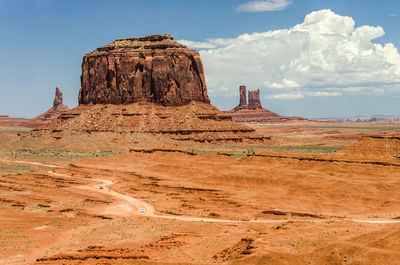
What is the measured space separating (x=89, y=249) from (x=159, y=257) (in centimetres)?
461

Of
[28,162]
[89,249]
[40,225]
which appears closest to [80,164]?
[28,162]

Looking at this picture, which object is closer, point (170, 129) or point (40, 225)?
point (40, 225)

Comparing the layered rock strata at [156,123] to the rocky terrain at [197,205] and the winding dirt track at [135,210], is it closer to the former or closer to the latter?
the rocky terrain at [197,205]

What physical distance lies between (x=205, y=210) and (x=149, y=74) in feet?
284

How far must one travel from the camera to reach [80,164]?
239ft

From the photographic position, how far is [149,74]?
124 meters

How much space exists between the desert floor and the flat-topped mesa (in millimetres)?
47020

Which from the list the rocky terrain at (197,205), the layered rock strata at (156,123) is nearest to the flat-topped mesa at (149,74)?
the layered rock strata at (156,123)

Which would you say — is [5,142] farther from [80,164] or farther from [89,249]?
[89,249]

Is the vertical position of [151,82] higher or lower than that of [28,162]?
higher

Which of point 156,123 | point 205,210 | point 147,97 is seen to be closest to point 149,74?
point 147,97

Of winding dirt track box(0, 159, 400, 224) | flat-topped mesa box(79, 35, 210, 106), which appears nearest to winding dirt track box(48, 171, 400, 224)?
winding dirt track box(0, 159, 400, 224)

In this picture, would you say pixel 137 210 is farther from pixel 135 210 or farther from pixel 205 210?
pixel 205 210

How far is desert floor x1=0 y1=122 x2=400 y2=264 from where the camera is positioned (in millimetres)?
24938
